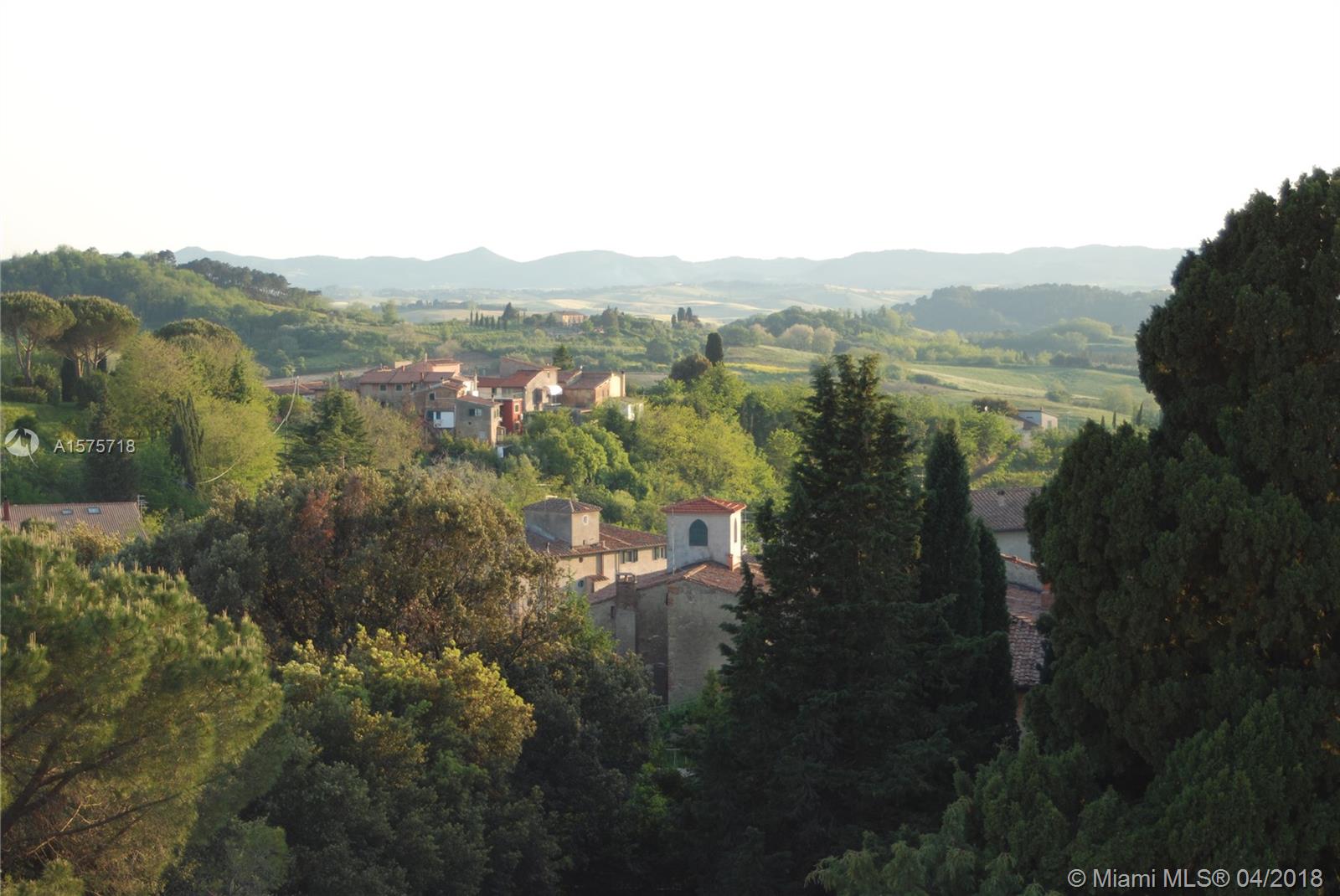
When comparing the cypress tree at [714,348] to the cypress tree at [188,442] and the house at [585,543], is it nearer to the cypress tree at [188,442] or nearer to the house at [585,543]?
the cypress tree at [188,442]

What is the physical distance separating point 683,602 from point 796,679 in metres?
11.2

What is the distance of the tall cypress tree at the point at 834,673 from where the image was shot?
47.4 feet

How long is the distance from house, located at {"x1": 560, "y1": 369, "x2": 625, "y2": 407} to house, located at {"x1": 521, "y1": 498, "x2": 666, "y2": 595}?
30292mm

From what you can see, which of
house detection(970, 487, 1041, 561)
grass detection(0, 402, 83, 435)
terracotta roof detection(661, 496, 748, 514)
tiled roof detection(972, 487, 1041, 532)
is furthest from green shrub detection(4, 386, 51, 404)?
house detection(970, 487, 1041, 561)

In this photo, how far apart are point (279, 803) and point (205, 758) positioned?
138 inches

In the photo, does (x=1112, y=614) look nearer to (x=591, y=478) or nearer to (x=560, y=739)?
(x=560, y=739)

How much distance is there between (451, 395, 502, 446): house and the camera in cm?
6200

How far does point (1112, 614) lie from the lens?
32.0ft

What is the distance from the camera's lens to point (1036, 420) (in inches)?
2965

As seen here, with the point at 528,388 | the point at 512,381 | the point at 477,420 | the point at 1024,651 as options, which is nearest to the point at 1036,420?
the point at 528,388

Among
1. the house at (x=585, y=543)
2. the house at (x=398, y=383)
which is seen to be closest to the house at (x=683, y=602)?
the house at (x=585, y=543)

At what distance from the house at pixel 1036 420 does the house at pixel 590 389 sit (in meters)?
20.7

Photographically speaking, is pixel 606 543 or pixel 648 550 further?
pixel 648 550

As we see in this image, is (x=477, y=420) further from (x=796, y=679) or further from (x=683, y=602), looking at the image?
(x=796, y=679)
